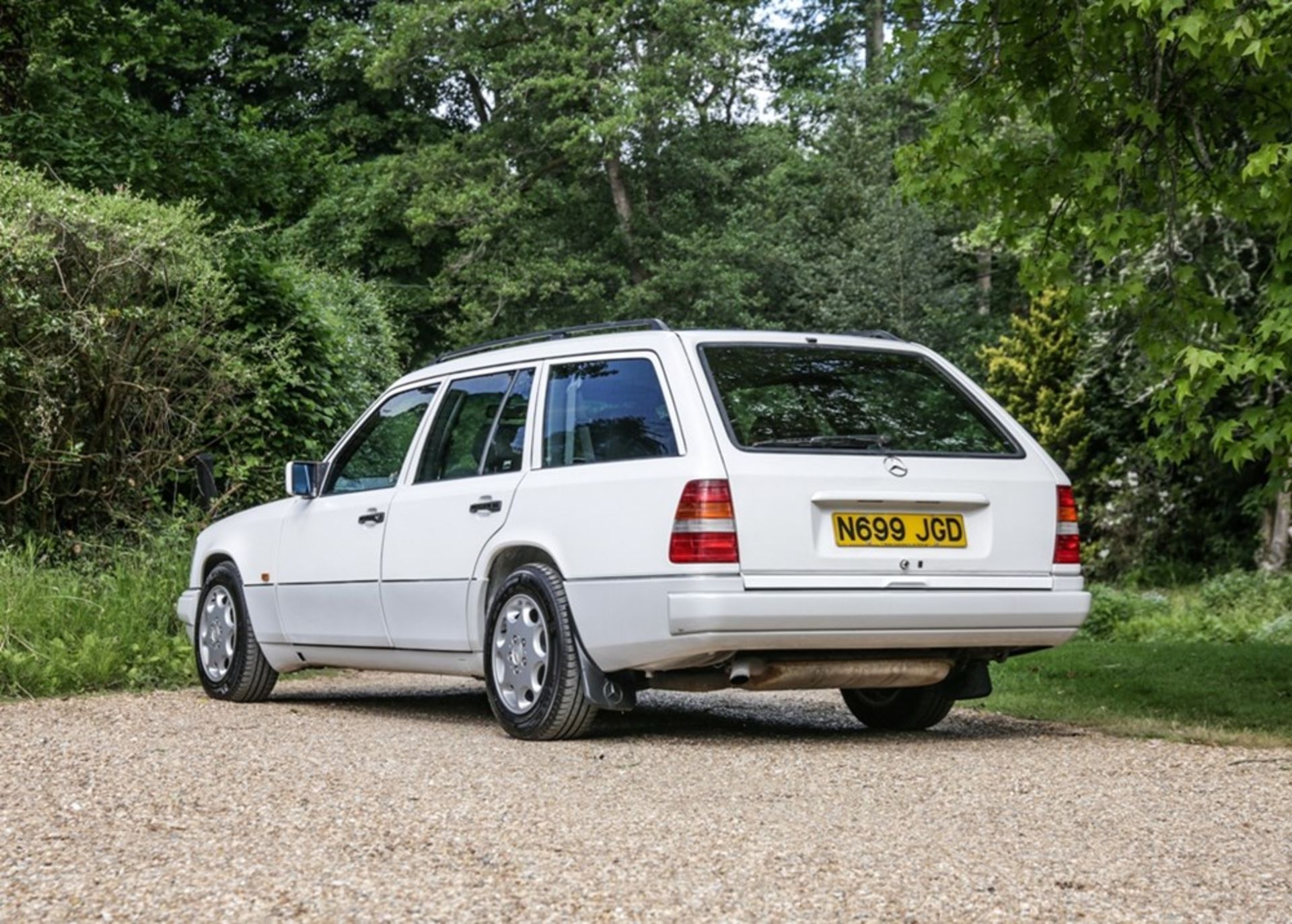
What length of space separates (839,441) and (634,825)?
2505 millimetres

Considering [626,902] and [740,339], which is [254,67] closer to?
[740,339]

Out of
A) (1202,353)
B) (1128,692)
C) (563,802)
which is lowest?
(1128,692)

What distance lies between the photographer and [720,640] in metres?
6.83

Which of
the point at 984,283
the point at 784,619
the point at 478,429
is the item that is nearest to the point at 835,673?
the point at 784,619

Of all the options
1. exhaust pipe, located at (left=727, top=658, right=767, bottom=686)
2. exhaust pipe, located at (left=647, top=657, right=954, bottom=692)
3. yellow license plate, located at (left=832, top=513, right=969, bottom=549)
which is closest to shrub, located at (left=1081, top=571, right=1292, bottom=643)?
exhaust pipe, located at (left=647, top=657, right=954, bottom=692)

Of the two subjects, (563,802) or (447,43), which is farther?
(447,43)

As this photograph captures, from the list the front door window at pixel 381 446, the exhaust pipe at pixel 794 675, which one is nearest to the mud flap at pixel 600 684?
the exhaust pipe at pixel 794 675

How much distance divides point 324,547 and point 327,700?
1447 mm

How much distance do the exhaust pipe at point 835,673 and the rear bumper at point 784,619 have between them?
0.08 meters

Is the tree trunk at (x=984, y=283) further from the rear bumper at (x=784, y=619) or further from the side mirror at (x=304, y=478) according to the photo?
the rear bumper at (x=784, y=619)

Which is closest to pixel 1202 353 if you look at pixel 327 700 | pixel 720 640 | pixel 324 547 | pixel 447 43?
pixel 720 640

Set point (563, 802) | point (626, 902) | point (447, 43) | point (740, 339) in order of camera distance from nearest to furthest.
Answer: point (626, 902), point (563, 802), point (740, 339), point (447, 43)

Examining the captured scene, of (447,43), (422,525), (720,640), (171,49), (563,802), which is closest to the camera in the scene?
(563,802)

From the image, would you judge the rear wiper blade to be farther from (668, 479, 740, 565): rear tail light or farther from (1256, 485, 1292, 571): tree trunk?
(1256, 485, 1292, 571): tree trunk
